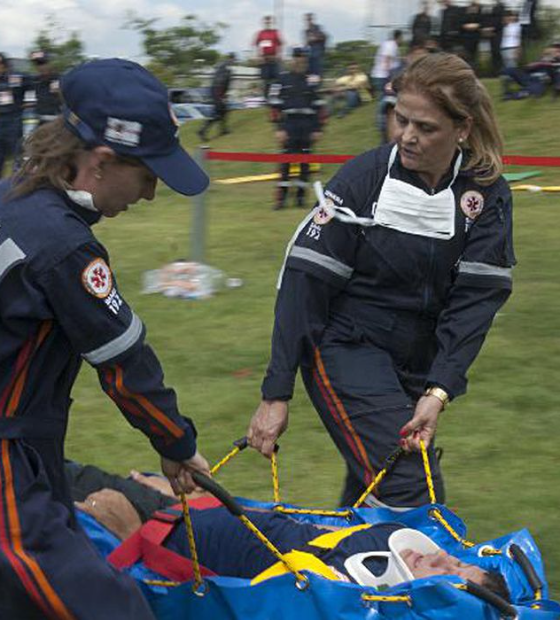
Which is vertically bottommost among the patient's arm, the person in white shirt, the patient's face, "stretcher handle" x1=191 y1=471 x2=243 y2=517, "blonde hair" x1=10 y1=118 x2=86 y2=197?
the person in white shirt

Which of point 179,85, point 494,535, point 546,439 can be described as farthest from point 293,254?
point 179,85

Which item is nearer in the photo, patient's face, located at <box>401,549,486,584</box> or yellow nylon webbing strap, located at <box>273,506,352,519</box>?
patient's face, located at <box>401,549,486,584</box>

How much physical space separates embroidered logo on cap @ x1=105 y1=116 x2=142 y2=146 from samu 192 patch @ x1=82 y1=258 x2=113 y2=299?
1.00 feet

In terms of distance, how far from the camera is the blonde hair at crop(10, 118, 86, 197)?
2.75m

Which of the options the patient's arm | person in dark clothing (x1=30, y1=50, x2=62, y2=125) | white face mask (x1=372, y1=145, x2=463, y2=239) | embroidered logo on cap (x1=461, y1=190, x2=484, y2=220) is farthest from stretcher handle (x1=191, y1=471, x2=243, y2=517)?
person in dark clothing (x1=30, y1=50, x2=62, y2=125)

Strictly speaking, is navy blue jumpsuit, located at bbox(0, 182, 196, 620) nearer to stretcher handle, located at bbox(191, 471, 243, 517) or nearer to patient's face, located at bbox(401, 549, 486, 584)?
stretcher handle, located at bbox(191, 471, 243, 517)

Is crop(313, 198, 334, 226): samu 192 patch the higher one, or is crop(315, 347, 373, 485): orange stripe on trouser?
crop(313, 198, 334, 226): samu 192 patch

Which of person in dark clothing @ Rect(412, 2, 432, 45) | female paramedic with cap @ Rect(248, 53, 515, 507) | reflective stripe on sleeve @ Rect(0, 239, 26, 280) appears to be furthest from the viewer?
person in dark clothing @ Rect(412, 2, 432, 45)

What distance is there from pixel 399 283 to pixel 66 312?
57.9 inches

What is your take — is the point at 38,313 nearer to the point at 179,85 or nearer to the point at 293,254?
the point at 293,254

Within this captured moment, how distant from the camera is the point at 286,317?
3846 mm

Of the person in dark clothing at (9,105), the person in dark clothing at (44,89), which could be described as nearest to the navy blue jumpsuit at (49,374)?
the person in dark clothing at (9,105)

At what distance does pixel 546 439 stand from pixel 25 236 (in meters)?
4.09

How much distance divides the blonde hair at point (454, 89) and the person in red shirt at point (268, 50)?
1832 cm
